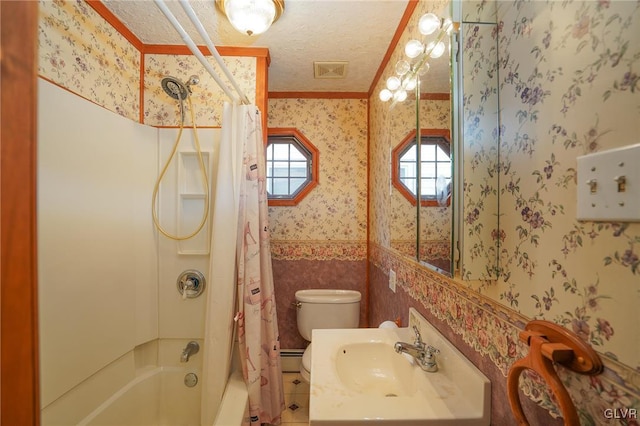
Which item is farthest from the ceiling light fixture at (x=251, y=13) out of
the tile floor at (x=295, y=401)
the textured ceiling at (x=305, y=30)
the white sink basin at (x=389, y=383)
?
the tile floor at (x=295, y=401)

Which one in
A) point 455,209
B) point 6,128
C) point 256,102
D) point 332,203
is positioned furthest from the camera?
point 332,203

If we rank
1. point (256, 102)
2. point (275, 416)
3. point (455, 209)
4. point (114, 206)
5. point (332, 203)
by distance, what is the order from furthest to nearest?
point (332, 203) < point (256, 102) < point (275, 416) < point (114, 206) < point (455, 209)

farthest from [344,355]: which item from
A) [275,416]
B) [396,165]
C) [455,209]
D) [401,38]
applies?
[401,38]

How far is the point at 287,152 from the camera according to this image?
225 cm

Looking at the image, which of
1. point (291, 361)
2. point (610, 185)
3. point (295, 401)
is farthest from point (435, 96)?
point (291, 361)

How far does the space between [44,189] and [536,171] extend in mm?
1641

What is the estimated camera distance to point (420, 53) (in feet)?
3.37

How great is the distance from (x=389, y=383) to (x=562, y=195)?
2.91ft

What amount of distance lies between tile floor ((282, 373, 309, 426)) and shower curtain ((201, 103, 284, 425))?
24cm

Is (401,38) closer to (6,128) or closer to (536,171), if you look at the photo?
(536,171)

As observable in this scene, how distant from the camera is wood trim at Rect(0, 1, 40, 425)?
30 centimetres

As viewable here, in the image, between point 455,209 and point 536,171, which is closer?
point 536,171

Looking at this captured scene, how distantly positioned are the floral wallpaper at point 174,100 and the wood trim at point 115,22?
0.27 ft

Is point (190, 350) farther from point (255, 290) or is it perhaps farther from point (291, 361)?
point (291, 361)
